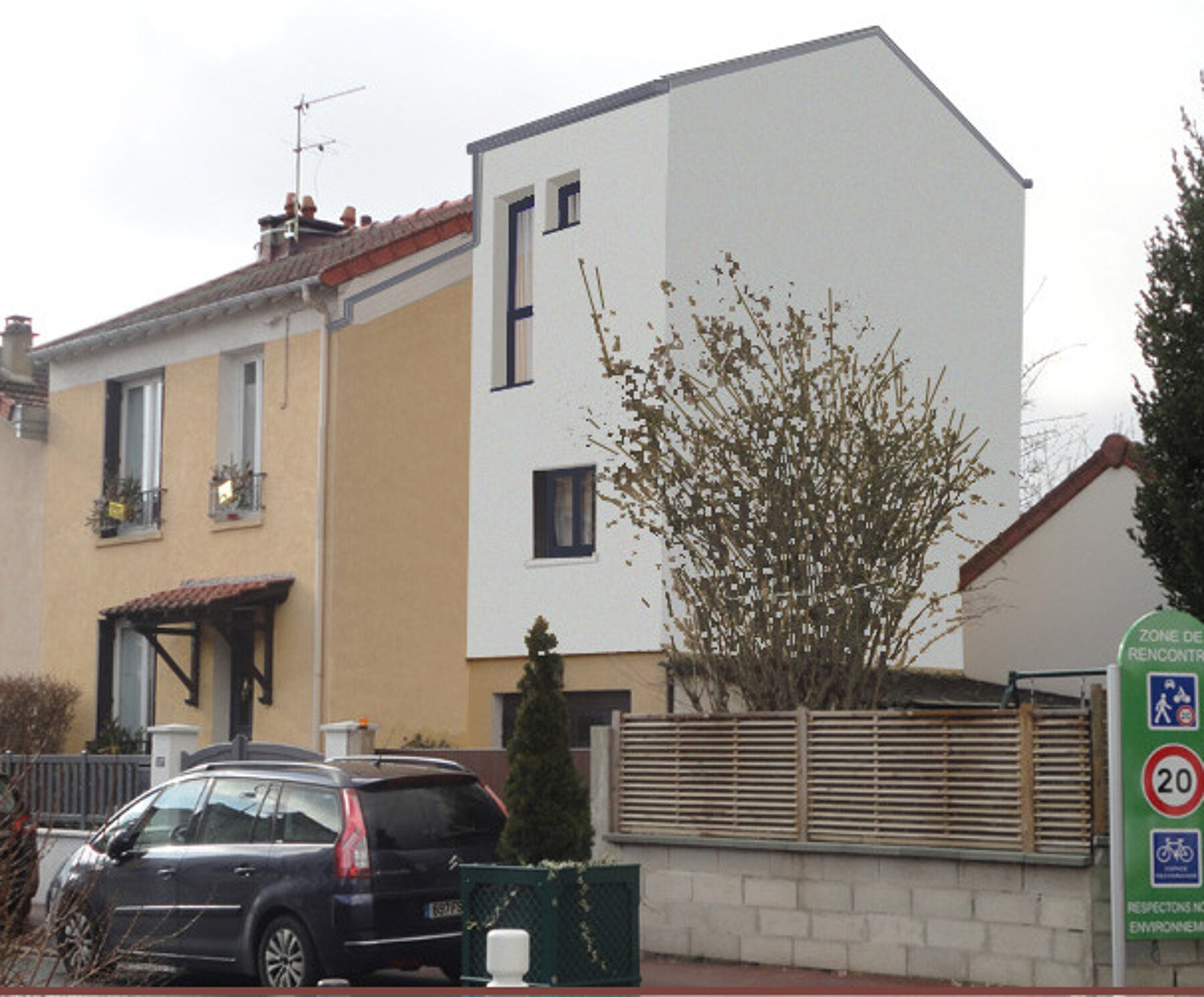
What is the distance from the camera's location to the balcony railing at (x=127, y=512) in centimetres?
2828

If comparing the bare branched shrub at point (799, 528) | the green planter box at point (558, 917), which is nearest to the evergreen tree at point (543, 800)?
the green planter box at point (558, 917)

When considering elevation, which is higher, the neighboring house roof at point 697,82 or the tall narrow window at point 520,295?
the neighboring house roof at point 697,82

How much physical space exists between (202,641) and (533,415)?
5435 mm

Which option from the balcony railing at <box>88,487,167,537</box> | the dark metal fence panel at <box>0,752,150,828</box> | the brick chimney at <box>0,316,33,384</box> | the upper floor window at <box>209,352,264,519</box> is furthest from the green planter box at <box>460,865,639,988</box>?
the brick chimney at <box>0,316,33,384</box>

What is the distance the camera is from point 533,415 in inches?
1002

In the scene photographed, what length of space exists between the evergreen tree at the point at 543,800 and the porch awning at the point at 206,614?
41.7 feet

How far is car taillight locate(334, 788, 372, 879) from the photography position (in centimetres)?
1381

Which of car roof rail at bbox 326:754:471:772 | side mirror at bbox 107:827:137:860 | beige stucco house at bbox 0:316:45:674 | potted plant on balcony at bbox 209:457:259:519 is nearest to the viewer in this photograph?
car roof rail at bbox 326:754:471:772

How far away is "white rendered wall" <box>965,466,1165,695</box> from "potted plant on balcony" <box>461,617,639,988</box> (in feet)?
32.9

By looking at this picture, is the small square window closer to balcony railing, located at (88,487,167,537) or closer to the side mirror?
balcony railing, located at (88,487,167,537)

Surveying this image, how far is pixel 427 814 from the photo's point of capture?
14406mm

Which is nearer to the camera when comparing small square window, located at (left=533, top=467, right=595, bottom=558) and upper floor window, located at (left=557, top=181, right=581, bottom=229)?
small square window, located at (left=533, top=467, right=595, bottom=558)

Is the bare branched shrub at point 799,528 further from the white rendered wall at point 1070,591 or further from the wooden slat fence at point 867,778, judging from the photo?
the white rendered wall at point 1070,591

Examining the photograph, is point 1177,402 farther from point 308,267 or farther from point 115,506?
A: point 115,506
